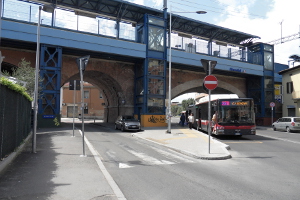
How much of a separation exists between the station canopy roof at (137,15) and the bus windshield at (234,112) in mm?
16177

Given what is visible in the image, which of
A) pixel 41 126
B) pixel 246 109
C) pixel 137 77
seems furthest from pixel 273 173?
pixel 137 77

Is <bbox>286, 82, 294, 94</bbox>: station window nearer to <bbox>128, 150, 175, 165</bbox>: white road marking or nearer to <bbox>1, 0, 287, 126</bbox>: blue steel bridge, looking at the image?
<bbox>1, 0, 287, 126</bbox>: blue steel bridge

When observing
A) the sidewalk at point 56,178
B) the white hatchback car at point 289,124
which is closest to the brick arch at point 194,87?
the white hatchback car at point 289,124

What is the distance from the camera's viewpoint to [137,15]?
2933 cm

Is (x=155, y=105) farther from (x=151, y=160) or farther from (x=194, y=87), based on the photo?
(x=151, y=160)

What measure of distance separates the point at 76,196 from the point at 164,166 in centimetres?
375

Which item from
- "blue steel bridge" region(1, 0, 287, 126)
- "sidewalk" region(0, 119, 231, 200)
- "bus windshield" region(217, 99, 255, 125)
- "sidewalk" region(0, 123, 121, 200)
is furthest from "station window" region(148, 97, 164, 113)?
"sidewalk" region(0, 123, 121, 200)

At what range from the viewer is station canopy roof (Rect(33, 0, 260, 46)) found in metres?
26.5

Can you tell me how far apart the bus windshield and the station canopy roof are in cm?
1618

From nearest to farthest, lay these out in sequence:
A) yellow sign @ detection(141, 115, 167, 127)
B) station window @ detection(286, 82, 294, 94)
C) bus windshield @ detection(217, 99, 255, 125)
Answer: bus windshield @ detection(217, 99, 255, 125), yellow sign @ detection(141, 115, 167, 127), station window @ detection(286, 82, 294, 94)

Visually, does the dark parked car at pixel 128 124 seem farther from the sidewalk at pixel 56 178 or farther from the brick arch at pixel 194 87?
the sidewalk at pixel 56 178

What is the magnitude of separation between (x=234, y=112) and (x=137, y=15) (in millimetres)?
18097

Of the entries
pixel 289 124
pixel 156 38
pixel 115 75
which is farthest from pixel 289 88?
pixel 115 75

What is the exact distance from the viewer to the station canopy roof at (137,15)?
26.5 metres
